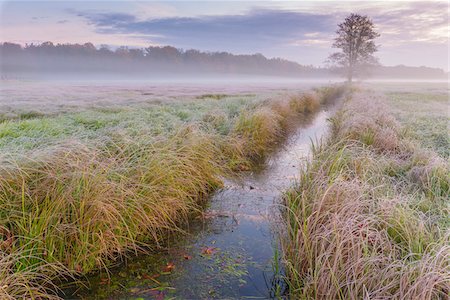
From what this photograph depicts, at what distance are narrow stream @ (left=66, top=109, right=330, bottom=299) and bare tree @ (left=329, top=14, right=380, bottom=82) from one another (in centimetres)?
4395

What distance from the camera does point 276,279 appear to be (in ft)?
12.4

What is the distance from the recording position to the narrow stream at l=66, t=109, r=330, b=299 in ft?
11.6

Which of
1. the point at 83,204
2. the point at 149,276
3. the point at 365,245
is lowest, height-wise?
the point at 149,276

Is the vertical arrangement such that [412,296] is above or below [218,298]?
above

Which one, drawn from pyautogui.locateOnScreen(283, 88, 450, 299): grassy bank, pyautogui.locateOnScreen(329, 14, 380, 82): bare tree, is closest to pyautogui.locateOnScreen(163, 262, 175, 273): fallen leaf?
pyautogui.locateOnScreen(283, 88, 450, 299): grassy bank

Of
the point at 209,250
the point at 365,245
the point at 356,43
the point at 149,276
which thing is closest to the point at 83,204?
the point at 149,276

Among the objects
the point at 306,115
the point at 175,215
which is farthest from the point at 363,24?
the point at 175,215

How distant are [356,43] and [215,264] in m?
47.4

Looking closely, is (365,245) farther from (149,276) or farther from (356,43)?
(356,43)

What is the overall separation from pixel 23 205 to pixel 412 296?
3.71 m

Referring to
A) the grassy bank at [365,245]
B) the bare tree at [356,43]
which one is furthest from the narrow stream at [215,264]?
the bare tree at [356,43]

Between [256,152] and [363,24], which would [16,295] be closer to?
[256,152]

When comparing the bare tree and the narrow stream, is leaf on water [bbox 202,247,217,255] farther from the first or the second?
the bare tree

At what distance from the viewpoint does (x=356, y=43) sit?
45156mm
